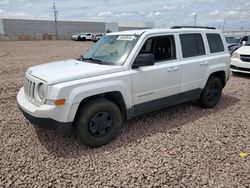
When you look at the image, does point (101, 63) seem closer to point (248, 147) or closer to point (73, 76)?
point (73, 76)

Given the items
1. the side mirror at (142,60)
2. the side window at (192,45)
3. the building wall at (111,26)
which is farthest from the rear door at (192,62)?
the building wall at (111,26)

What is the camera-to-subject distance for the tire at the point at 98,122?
317 centimetres

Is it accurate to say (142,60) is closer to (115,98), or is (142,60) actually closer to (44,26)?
(115,98)

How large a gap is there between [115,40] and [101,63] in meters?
0.70

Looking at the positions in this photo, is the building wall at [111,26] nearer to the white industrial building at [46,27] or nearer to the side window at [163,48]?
the white industrial building at [46,27]

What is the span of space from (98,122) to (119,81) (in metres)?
0.75

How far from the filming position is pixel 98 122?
3.36 m

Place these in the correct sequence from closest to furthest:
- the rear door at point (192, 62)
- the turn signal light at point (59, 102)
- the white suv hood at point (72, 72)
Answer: the turn signal light at point (59, 102) → the white suv hood at point (72, 72) → the rear door at point (192, 62)

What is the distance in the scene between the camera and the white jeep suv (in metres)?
2.97

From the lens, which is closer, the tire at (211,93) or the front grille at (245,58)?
the tire at (211,93)

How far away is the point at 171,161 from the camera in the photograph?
3.04 m

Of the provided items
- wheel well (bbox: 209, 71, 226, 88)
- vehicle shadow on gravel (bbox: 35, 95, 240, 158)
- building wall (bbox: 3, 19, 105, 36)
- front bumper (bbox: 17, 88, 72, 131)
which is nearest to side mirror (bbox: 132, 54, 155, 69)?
vehicle shadow on gravel (bbox: 35, 95, 240, 158)

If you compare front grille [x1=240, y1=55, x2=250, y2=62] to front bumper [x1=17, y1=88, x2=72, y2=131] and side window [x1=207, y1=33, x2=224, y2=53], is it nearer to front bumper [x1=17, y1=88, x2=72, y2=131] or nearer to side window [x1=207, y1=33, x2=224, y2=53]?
side window [x1=207, y1=33, x2=224, y2=53]

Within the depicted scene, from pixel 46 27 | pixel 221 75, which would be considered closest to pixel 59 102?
pixel 221 75
